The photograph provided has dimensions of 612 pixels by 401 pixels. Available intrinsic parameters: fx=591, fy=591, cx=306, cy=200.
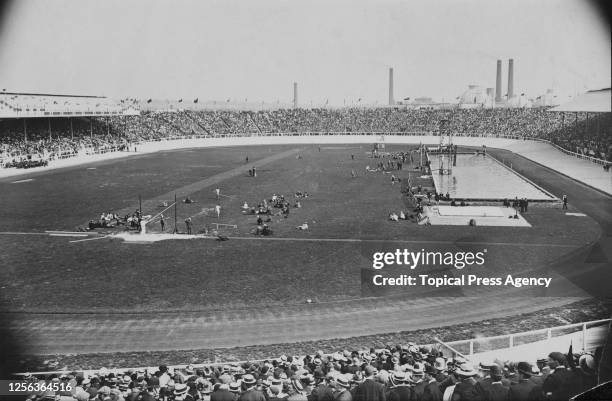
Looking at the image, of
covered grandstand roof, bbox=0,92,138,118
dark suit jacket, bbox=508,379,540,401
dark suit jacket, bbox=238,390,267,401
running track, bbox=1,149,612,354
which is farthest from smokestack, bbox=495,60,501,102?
dark suit jacket, bbox=238,390,267,401

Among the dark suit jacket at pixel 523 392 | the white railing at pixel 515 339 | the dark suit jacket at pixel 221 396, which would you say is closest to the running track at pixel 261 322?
the white railing at pixel 515 339

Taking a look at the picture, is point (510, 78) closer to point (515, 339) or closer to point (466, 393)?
point (515, 339)

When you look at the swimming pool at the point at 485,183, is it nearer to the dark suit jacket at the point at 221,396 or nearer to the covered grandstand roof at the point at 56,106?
the dark suit jacket at the point at 221,396

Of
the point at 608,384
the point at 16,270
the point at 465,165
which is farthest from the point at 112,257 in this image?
the point at 465,165

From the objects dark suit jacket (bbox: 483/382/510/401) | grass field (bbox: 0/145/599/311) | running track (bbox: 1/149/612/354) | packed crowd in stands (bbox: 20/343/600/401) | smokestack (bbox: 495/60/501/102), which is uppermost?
smokestack (bbox: 495/60/501/102)

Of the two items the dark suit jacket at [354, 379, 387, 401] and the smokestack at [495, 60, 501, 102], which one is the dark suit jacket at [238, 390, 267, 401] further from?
the smokestack at [495, 60, 501, 102]
